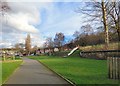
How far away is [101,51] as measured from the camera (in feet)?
146

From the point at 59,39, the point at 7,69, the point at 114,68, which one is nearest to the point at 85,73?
the point at 114,68

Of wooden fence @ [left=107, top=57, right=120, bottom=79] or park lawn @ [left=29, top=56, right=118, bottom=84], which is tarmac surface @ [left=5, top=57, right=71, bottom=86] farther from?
wooden fence @ [left=107, top=57, right=120, bottom=79]

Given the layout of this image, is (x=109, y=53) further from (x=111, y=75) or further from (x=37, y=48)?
(x=37, y=48)

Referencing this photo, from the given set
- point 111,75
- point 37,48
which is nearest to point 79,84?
point 111,75

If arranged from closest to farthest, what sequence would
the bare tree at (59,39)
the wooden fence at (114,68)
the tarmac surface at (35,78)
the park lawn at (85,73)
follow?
the park lawn at (85,73), the tarmac surface at (35,78), the wooden fence at (114,68), the bare tree at (59,39)

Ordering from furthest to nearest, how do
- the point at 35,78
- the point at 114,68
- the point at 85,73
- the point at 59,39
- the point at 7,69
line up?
the point at 59,39
the point at 7,69
the point at 85,73
the point at 35,78
the point at 114,68

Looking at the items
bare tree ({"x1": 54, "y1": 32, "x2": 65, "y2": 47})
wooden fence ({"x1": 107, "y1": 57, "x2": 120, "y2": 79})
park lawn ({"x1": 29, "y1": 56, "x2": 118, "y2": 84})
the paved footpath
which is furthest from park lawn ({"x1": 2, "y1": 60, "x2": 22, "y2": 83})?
bare tree ({"x1": 54, "y1": 32, "x2": 65, "y2": 47})

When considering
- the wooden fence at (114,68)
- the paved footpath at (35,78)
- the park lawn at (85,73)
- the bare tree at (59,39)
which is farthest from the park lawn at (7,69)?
the bare tree at (59,39)

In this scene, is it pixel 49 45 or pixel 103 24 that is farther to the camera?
pixel 49 45

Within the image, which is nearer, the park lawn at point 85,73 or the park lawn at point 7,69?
the park lawn at point 85,73

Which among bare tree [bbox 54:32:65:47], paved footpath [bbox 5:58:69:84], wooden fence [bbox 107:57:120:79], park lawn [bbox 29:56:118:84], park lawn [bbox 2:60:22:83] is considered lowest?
paved footpath [bbox 5:58:69:84]

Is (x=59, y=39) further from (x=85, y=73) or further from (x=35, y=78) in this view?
(x=35, y=78)

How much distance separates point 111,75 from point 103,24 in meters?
28.3

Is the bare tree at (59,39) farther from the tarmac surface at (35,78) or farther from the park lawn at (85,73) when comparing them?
the tarmac surface at (35,78)
